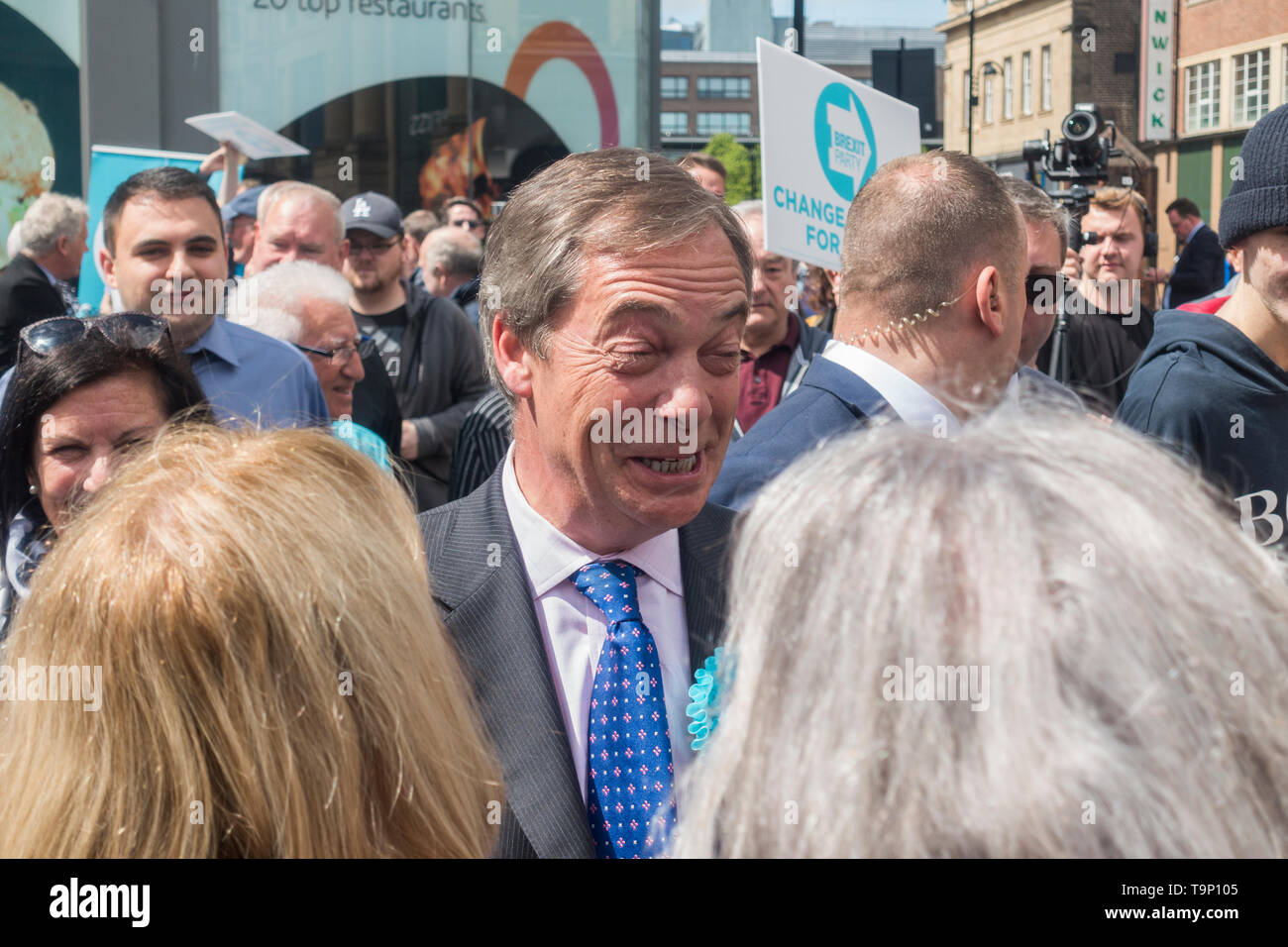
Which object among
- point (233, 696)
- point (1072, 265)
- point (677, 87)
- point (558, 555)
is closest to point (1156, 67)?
point (1072, 265)

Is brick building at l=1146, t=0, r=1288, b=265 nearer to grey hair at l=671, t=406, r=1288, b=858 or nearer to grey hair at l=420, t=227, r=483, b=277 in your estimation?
grey hair at l=420, t=227, r=483, b=277

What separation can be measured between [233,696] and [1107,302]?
4.98 meters

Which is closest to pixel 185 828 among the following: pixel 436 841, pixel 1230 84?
pixel 436 841

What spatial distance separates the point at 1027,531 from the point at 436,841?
2.19 feet

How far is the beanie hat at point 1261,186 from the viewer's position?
258 centimetres

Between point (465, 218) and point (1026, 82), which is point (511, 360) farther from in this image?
point (1026, 82)

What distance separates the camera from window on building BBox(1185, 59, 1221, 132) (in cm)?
3728

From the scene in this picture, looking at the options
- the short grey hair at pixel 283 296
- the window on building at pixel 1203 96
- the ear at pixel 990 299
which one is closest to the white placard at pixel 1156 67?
the short grey hair at pixel 283 296

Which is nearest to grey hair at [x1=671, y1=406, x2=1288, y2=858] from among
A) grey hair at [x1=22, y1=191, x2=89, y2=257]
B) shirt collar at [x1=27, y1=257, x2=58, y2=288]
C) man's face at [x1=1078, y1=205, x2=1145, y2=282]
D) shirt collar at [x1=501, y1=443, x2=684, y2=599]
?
shirt collar at [x1=501, y1=443, x2=684, y2=599]

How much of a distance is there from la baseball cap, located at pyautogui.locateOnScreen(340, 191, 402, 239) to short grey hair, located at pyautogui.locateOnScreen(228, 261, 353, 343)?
1.34 meters

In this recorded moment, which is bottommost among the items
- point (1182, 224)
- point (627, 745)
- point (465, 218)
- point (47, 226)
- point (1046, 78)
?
point (627, 745)

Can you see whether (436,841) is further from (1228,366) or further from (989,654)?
(1228,366)

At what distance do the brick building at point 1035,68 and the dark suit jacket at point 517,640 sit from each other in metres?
38.6

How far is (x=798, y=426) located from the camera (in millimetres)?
2557
